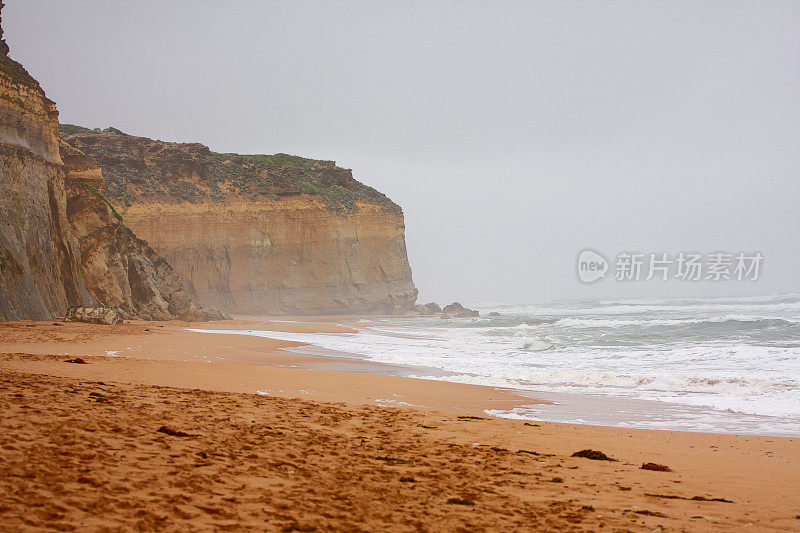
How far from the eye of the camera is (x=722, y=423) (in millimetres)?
8109

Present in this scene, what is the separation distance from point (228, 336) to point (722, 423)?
14.5 meters

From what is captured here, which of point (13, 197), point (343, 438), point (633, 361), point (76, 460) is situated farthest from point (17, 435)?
point (13, 197)

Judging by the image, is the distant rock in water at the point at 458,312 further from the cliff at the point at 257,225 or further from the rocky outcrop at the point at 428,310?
the cliff at the point at 257,225

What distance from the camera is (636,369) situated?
540 inches

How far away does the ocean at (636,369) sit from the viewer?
864 cm

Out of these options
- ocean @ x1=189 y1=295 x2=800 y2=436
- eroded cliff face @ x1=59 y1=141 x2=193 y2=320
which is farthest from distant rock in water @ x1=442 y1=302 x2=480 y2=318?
ocean @ x1=189 y1=295 x2=800 y2=436

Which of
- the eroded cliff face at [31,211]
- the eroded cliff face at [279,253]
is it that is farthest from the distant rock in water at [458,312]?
the eroded cliff face at [31,211]

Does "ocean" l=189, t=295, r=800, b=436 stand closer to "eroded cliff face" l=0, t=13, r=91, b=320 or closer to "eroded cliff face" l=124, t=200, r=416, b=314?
"eroded cliff face" l=0, t=13, r=91, b=320

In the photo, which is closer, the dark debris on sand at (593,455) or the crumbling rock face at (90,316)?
the dark debris on sand at (593,455)

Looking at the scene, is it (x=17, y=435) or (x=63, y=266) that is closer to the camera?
(x=17, y=435)

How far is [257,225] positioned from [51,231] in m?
27.8

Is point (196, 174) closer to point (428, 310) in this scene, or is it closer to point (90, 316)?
point (428, 310)

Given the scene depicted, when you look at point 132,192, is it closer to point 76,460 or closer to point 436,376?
point 436,376

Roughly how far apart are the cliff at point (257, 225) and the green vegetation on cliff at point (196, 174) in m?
0.08
